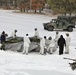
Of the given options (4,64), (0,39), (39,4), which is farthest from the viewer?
(39,4)

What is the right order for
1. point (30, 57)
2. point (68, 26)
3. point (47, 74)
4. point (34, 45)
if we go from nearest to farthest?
point (47, 74), point (30, 57), point (34, 45), point (68, 26)

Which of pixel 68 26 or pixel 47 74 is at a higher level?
pixel 68 26

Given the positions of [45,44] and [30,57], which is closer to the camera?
[30,57]

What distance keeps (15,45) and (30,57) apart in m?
1.99

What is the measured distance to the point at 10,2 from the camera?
87125 mm

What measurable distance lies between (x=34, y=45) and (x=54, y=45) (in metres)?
1.25

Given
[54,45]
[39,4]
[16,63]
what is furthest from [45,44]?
[39,4]

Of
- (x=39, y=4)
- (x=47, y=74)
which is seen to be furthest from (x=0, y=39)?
(x=39, y=4)

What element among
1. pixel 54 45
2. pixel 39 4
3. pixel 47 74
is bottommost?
pixel 47 74

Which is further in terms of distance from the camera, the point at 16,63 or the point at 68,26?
the point at 68,26

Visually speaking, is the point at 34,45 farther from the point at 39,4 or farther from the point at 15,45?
the point at 39,4

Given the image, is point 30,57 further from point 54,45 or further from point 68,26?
point 68,26

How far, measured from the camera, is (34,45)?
56.0 ft

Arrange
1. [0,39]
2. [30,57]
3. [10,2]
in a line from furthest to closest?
1. [10,2]
2. [0,39]
3. [30,57]
